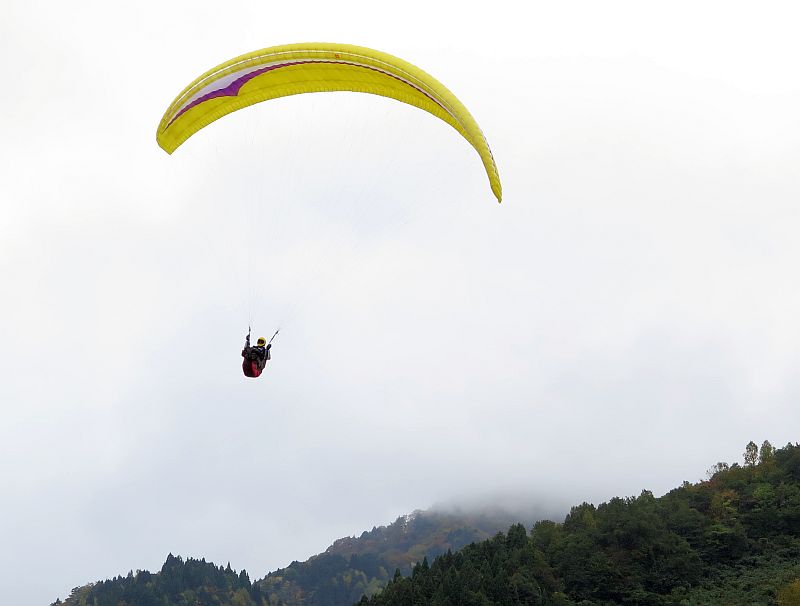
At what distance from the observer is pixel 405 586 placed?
5141 cm

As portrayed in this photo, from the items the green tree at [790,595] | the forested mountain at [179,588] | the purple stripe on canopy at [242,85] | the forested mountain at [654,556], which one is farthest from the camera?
the forested mountain at [179,588]

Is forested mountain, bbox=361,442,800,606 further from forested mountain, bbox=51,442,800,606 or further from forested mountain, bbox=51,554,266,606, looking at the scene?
forested mountain, bbox=51,554,266,606

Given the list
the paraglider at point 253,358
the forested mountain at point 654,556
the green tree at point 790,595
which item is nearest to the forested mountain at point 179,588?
the forested mountain at point 654,556

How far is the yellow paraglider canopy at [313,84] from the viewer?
72.0 feet

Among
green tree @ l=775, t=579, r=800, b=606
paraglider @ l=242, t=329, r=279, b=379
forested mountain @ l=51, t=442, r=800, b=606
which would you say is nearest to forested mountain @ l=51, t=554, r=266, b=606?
forested mountain @ l=51, t=442, r=800, b=606

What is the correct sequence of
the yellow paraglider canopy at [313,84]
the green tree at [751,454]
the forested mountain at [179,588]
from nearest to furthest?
the yellow paraglider canopy at [313,84] → the green tree at [751,454] → the forested mountain at [179,588]

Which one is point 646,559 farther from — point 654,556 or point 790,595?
point 790,595

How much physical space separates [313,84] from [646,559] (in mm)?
35856

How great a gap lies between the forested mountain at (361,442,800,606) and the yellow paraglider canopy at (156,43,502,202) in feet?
99.9

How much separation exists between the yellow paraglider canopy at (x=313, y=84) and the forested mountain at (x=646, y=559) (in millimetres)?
30446

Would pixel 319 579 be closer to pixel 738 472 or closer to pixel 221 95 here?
pixel 738 472

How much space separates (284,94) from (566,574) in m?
35.5

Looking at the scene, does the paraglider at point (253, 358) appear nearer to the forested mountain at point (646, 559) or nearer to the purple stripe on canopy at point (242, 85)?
the purple stripe on canopy at point (242, 85)

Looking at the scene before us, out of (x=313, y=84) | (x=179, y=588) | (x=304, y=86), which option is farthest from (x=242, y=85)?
(x=179, y=588)
